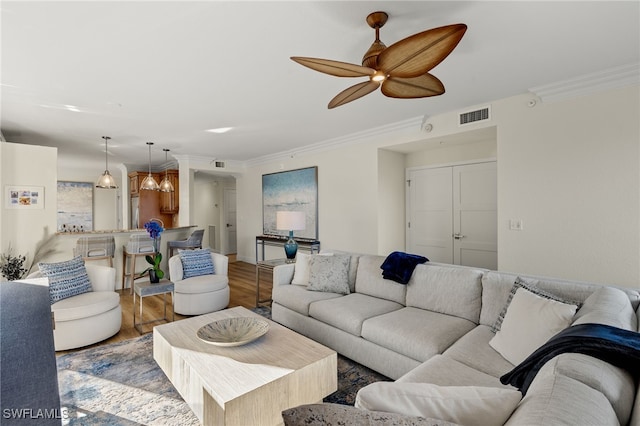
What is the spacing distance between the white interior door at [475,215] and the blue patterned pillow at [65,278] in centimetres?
476

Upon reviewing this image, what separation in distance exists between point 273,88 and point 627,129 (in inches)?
129

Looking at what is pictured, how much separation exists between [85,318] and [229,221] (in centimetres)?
614

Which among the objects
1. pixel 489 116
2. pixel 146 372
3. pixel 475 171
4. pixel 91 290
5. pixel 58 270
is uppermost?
pixel 489 116

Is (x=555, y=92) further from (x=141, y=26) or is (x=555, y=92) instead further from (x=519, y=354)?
(x=141, y=26)

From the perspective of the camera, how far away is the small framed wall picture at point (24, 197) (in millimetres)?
4121

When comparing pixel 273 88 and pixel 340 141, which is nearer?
pixel 273 88

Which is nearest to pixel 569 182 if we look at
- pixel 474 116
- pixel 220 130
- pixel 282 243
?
pixel 474 116

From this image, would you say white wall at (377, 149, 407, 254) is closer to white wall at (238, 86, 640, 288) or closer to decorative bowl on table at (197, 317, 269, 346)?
white wall at (238, 86, 640, 288)

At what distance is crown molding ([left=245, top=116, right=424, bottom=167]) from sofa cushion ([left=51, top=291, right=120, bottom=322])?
3801mm

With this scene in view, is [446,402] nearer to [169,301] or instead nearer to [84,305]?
[84,305]

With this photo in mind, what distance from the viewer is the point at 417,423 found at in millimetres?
651

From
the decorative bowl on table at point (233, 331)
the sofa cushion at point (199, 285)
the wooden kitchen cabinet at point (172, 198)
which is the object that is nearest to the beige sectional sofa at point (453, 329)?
the decorative bowl on table at point (233, 331)

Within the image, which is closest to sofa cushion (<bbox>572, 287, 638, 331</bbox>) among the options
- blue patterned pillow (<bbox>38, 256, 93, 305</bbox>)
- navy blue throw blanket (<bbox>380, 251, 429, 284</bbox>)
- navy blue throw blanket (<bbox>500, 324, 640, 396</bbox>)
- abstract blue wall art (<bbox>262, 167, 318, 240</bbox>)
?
navy blue throw blanket (<bbox>500, 324, 640, 396</bbox>)

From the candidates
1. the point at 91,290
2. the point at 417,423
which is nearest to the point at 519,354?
the point at 417,423
